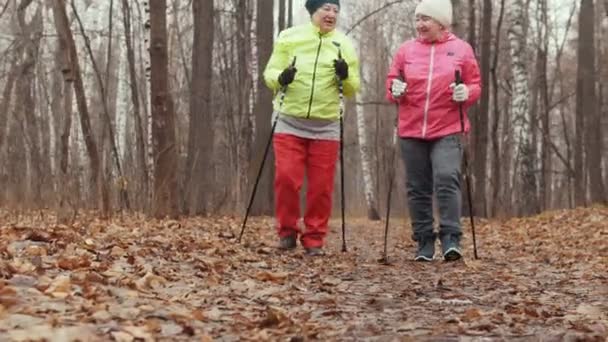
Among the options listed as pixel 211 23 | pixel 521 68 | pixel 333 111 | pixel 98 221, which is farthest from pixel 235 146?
pixel 333 111

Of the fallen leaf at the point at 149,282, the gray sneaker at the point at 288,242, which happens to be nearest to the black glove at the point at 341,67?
the gray sneaker at the point at 288,242

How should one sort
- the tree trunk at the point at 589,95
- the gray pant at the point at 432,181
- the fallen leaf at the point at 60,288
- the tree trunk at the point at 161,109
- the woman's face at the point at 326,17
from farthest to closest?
the tree trunk at the point at 589,95, the tree trunk at the point at 161,109, the woman's face at the point at 326,17, the gray pant at the point at 432,181, the fallen leaf at the point at 60,288

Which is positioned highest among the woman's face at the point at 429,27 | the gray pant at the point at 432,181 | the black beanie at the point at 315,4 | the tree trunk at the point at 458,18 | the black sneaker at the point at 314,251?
Result: the tree trunk at the point at 458,18

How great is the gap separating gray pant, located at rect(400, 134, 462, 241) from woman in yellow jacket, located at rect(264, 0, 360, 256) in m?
0.70

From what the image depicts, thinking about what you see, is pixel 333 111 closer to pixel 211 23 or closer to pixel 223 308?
pixel 223 308

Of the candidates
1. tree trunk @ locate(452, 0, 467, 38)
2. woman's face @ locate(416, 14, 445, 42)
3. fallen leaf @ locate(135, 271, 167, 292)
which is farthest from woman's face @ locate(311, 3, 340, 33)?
tree trunk @ locate(452, 0, 467, 38)

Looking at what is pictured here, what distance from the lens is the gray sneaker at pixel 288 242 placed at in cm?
767

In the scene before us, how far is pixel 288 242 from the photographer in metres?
7.68

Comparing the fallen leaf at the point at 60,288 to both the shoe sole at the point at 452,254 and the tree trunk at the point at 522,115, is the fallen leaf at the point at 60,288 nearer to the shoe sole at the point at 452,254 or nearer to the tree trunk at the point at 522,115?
the shoe sole at the point at 452,254

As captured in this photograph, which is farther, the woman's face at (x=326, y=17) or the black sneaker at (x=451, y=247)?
the woman's face at (x=326, y=17)

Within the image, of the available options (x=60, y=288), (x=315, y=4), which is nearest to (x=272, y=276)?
(x=60, y=288)

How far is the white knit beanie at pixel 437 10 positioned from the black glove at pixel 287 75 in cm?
107

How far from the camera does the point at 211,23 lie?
16688 millimetres

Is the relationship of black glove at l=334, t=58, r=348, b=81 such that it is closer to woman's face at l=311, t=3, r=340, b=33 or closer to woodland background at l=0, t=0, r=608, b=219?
woman's face at l=311, t=3, r=340, b=33
